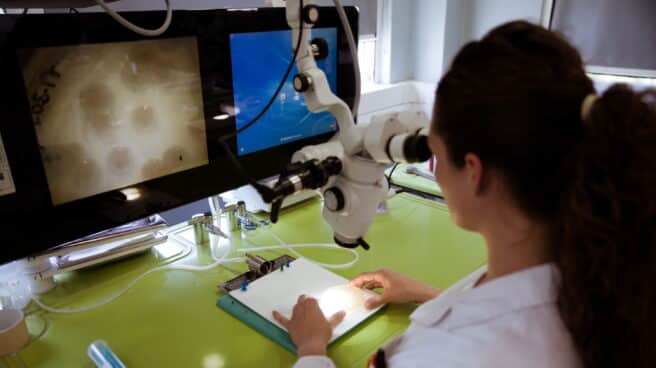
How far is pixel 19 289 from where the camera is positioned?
113 cm

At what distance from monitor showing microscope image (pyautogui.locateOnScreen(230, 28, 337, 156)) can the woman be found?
2.31 feet

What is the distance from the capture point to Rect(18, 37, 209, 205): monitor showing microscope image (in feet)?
3.19

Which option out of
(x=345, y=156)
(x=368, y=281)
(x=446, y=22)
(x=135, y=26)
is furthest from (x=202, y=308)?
(x=446, y=22)

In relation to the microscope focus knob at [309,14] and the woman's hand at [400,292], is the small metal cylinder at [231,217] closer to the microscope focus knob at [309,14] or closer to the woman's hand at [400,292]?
the woman's hand at [400,292]

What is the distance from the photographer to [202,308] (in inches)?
42.9

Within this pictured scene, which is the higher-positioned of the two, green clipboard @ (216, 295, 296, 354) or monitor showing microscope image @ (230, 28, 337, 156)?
monitor showing microscope image @ (230, 28, 337, 156)

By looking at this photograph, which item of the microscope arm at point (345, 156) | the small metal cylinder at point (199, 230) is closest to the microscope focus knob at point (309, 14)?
the microscope arm at point (345, 156)

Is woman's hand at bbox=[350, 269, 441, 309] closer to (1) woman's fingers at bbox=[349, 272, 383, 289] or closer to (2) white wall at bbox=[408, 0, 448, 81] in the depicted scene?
(1) woman's fingers at bbox=[349, 272, 383, 289]

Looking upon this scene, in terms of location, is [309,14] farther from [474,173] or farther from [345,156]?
[474,173]

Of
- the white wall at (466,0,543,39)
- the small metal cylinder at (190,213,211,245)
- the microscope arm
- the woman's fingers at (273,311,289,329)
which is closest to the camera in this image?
the microscope arm

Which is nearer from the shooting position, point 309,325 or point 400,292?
point 309,325

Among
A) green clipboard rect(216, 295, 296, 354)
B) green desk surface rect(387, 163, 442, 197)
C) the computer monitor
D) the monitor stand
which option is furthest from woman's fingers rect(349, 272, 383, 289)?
green desk surface rect(387, 163, 442, 197)

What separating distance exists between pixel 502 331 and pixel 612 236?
176 mm

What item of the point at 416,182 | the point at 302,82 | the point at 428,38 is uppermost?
the point at 302,82
